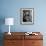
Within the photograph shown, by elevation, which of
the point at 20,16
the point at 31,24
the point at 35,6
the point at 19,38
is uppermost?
the point at 35,6

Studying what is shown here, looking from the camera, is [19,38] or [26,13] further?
[26,13]

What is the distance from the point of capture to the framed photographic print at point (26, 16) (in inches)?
179

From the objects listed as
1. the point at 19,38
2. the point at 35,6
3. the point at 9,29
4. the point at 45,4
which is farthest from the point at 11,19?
the point at 45,4

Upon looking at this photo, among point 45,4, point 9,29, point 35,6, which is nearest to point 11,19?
point 9,29

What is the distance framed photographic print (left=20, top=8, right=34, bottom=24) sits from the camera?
14.9 feet

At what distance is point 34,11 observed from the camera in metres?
4.56

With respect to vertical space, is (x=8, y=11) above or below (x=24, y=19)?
above

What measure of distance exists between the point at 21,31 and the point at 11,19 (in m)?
0.65

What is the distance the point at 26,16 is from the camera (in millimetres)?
4570

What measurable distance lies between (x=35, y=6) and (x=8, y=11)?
0.96 meters

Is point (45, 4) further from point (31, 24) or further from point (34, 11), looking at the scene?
point (31, 24)

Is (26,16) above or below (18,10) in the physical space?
below

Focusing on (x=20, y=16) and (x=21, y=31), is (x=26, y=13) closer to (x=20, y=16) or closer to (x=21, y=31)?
(x=20, y=16)

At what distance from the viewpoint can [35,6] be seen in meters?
4.56
